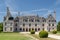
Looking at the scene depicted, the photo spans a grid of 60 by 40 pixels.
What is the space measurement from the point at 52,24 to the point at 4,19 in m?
21.0

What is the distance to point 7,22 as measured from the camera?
227 ft

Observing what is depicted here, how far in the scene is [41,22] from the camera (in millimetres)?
72500

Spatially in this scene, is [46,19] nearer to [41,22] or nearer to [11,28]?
[41,22]

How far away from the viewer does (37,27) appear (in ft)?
237

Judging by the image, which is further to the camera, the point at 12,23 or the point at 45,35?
the point at 12,23

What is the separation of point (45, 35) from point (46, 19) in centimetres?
4567

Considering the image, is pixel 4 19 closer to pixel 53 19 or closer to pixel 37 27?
pixel 37 27

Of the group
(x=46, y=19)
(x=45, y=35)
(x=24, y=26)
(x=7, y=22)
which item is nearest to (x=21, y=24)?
(x=24, y=26)

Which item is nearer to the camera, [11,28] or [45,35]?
[45,35]

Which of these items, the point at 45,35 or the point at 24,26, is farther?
the point at 24,26

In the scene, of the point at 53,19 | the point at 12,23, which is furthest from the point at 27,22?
the point at 53,19

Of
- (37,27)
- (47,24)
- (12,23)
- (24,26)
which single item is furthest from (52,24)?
(12,23)

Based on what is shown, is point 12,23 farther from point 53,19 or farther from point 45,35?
point 45,35

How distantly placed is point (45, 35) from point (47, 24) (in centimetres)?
4595
